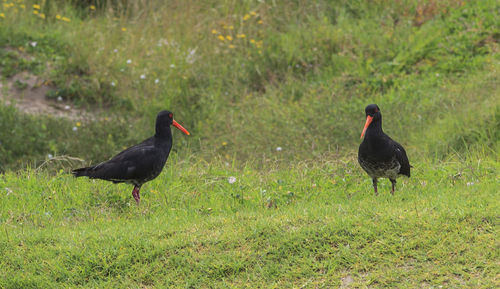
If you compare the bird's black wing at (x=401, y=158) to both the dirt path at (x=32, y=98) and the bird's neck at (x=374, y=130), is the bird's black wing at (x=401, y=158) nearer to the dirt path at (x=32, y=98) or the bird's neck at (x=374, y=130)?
the bird's neck at (x=374, y=130)

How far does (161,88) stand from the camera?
12.0 metres

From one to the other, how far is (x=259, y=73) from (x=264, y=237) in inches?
263

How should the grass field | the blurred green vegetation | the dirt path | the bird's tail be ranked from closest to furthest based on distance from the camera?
A: the grass field
the bird's tail
the blurred green vegetation
the dirt path

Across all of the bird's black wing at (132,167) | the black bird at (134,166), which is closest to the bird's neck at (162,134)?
the black bird at (134,166)

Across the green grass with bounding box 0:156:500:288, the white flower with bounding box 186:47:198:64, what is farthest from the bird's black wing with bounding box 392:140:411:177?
the white flower with bounding box 186:47:198:64

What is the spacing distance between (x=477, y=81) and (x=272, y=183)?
14.7 feet

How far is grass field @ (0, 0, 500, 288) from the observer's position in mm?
5570

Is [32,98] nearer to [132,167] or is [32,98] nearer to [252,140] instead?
[252,140]

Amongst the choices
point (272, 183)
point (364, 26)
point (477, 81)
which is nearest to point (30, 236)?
point (272, 183)

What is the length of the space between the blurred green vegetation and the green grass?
7.80 feet

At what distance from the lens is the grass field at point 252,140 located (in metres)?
5.57

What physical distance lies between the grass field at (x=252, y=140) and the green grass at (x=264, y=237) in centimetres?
2

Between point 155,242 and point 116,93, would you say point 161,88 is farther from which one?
point 155,242

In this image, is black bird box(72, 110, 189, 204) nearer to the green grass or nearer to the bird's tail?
the bird's tail
